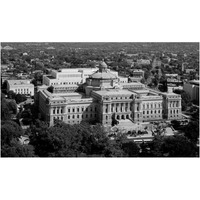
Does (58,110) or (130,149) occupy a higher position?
(58,110)

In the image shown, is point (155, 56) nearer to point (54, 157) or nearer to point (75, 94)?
point (75, 94)

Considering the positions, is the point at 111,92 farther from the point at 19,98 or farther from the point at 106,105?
the point at 19,98

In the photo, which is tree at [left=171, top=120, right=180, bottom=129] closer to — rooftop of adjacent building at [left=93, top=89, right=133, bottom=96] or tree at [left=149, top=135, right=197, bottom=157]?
rooftop of adjacent building at [left=93, top=89, right=133, bottom=96]

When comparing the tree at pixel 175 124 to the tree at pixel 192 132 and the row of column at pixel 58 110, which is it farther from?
the row of column at pixel 58 110

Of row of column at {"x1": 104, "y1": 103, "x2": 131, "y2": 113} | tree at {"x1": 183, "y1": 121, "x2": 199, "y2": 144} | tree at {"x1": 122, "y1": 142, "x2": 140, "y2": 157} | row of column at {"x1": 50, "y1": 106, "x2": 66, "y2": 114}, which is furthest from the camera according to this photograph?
row of column at {"x1": 104, "y1": 103, "x2": 131, "y2": 113}

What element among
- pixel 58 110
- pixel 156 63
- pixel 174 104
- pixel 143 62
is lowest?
pixel 58 110

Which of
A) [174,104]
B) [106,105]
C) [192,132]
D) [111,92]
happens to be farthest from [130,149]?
[174,104]

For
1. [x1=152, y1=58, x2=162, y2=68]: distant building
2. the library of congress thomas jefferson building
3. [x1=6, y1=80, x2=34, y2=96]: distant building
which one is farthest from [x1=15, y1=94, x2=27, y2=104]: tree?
[x1=152, y1=58, x2=162, y2=68]: distant building

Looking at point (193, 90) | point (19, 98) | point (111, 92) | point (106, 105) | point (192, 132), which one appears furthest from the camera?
point (19, 98)

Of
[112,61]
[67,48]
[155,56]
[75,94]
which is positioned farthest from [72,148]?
[67,48]

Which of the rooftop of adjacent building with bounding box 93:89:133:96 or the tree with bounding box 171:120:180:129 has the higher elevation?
the rooftop of adjacent building with bounding box 93:89:133:96

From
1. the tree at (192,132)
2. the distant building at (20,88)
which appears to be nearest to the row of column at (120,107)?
the tree at (192,132)
